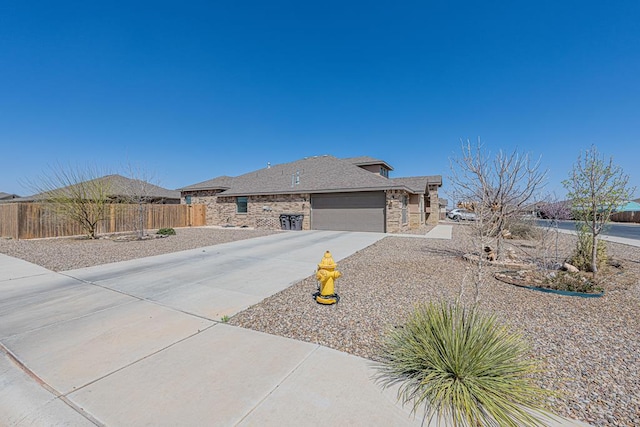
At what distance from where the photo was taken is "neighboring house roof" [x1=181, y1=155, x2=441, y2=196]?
16.2 meters

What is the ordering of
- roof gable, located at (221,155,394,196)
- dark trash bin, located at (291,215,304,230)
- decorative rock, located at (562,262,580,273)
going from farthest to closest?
dark trash bin, located at (291,215,304,230) → roof gable, located at (221,155,394,196) → decorative rock, located at (562,262,580,273)

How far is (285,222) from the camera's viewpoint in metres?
18.1

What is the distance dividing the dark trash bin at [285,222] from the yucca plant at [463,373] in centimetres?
1538

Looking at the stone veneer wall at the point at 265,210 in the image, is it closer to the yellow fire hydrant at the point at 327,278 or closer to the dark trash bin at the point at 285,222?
the dark trash bin at the point at 285,222

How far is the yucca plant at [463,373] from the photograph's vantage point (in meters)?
2.02

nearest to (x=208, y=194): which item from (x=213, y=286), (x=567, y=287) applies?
(x=213, y=286)

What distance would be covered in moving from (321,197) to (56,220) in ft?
47.1

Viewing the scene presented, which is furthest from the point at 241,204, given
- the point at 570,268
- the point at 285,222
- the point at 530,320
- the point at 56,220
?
the point at 530,320

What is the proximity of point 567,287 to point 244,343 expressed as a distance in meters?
6.12

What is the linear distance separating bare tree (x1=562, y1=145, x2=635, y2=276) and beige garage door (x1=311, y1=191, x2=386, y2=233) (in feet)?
30.7

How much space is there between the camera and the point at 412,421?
197 cm

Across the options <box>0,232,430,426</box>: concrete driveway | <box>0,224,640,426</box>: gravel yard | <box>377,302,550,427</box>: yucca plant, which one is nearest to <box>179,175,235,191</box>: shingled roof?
<box>0,224,640,426</box>: gravel yard

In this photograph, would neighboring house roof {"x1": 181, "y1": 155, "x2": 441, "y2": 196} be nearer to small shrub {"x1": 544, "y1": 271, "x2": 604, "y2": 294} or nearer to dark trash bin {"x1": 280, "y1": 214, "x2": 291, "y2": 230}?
dark trash bin {"x1": 280, "y1": 214, "x2": 291, "y2": 230}

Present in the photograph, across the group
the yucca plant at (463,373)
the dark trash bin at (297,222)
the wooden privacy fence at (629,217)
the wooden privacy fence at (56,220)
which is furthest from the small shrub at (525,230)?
the wooden privacy fence at (629,217)
